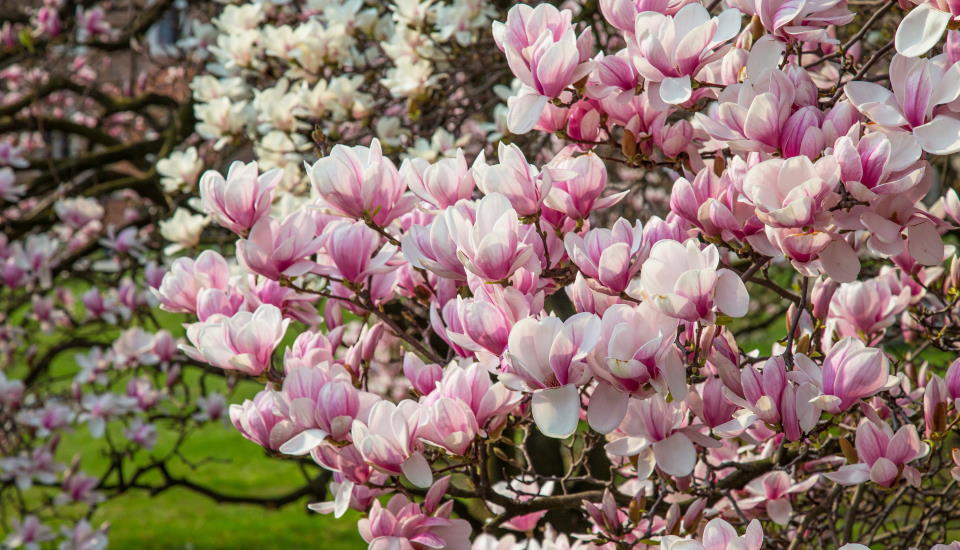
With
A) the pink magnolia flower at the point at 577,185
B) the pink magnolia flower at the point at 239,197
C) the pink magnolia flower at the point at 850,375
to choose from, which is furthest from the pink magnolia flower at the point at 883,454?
the pink magnolia flower at the point at 239,197

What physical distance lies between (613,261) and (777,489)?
72 centimetres

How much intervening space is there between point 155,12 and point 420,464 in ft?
13.5

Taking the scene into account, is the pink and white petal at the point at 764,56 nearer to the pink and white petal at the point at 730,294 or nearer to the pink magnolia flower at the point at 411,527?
the pink and white petal at the point at 730,294

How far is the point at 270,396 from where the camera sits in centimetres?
145

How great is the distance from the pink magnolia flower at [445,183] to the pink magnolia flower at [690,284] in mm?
375

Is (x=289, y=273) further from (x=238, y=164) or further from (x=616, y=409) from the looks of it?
(x=616, y=409)

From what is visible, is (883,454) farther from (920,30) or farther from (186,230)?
(186,230)

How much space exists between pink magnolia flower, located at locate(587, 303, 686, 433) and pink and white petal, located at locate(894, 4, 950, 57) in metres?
0.43

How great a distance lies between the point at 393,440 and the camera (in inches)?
50.2

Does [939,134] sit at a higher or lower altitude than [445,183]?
higher

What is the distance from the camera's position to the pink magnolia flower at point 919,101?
1.13m

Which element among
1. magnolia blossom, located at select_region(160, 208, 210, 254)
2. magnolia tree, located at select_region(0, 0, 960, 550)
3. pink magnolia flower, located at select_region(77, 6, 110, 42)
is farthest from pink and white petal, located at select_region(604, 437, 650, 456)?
pink magnolia flower, located at select_region(77, 6, 110, 42)

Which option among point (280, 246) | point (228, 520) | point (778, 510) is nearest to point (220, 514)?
point (228, 520)

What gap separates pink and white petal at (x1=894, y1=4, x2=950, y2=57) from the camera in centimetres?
112
